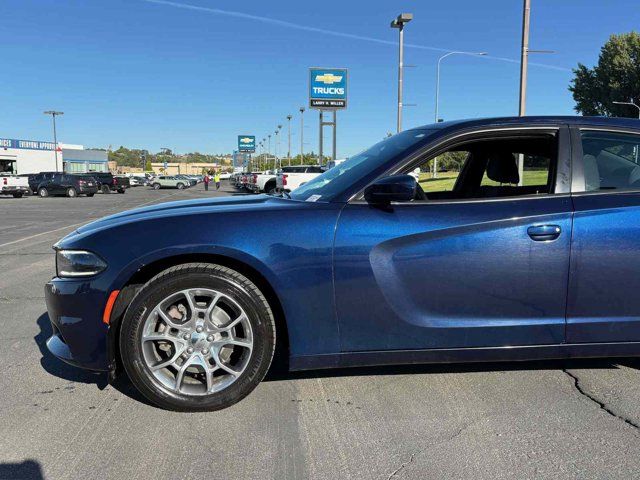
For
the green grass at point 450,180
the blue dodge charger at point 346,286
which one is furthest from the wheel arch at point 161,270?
the green grass at point 450,180

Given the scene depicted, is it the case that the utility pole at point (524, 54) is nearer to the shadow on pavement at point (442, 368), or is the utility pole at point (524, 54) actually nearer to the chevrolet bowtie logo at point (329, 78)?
the shadow on pavement at point (442, 368)

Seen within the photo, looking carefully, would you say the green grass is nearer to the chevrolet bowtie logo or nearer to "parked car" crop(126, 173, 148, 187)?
the chevrolet bowtie logo

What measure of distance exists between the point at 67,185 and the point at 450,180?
34742 millimetres

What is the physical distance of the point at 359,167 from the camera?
3.42 meters

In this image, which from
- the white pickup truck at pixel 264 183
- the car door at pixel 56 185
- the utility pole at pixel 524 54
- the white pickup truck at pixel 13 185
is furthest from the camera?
the car door at pixel 56 185

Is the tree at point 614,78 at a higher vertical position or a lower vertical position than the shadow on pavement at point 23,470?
higher

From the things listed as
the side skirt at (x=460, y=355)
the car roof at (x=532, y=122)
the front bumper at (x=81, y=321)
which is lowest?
the side skirt at (x=460, y=355)

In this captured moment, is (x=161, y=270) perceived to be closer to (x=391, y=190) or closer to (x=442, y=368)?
(x=391, y=190)

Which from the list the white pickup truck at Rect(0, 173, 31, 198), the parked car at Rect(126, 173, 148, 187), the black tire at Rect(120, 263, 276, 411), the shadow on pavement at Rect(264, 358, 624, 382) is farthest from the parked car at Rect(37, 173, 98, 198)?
the black tire at Rect(120, 263, 276, 411)

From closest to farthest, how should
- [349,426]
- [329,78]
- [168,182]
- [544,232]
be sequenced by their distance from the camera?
[349,426]
[544,232]
[329,78]
[168,182]

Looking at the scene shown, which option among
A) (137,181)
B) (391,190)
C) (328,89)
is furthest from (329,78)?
(137,181)

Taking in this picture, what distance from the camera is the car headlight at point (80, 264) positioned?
2.91 m

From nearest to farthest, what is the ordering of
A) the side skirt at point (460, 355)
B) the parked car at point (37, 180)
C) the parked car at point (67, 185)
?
the side skirt at point (460, 355) → the parked car at point (67, 185) → the parked car at point (37, 180)

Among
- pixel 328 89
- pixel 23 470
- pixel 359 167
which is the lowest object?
pixel 23 470
